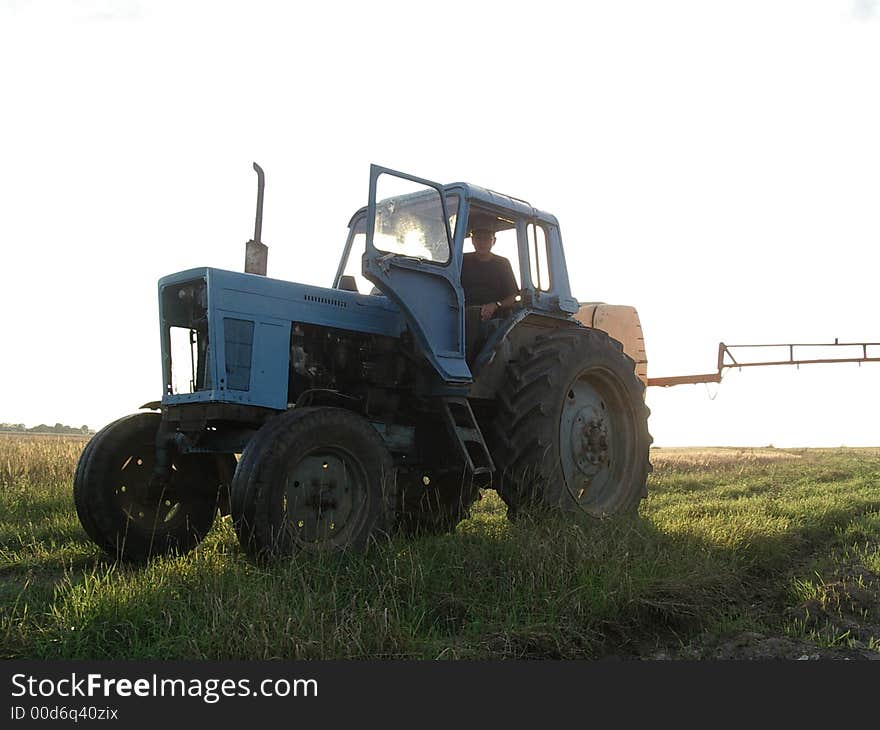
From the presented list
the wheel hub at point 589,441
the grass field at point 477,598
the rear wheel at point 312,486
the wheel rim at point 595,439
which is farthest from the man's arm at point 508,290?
the rear wheel at point 312,486

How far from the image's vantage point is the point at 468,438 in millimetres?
5875

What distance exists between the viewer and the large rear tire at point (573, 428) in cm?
611

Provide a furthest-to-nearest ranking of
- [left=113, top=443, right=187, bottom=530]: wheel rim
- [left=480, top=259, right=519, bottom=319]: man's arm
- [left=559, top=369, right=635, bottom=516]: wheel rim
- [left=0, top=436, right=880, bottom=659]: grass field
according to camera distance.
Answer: [left=480, top=259, right=519, bottom=319]: man's arm → [left=559, top=369, right=635, bottom=516]: wheel rim → [left=113, top=443, right=187, bottom=530]: wheel rim → [left=0, top=436, right=880, bottom=659]: grass field

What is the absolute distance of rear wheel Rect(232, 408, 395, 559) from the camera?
4496 mm

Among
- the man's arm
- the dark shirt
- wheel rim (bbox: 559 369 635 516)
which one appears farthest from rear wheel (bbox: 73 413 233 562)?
wheel rim (bbox: 559 369 635 516)

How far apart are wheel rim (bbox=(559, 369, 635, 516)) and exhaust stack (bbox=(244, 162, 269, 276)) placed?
264 cm

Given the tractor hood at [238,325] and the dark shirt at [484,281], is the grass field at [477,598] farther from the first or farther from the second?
the dark shirt at [484,281]

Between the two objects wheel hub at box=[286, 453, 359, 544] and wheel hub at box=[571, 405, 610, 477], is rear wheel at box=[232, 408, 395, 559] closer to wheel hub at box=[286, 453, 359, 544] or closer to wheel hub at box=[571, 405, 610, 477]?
wheel hub at box=[286, 453, 359, 544]

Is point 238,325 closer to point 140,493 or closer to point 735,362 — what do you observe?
point 140,493

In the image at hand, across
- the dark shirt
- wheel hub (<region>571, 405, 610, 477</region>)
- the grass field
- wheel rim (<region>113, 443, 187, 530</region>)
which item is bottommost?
the grass field

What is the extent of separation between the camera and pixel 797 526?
704 centimetres

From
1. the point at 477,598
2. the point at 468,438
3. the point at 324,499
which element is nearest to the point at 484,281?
the point at 468,438

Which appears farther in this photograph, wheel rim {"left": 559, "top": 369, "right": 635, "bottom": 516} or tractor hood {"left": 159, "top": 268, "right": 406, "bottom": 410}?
wheel rim {"left": 559, "top": 369, "right": 635, "bottom": 516}

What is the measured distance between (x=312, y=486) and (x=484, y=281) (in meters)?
2.81
